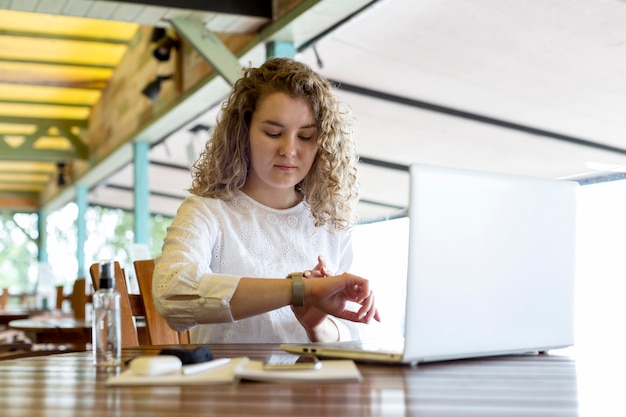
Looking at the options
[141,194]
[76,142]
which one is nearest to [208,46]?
[141,194]

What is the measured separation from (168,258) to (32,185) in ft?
46.6

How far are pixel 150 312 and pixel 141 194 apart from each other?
5.74 m

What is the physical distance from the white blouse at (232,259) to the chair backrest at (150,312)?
0.20 m

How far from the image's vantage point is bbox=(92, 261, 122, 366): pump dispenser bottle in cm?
147

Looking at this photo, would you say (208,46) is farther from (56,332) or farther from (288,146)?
(288,146)

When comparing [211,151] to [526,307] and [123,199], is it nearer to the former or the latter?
[526,307]

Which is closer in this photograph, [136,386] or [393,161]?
[136,386]

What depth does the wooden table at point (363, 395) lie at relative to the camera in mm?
997

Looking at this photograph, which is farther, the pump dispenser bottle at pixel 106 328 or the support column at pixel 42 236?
the support column at pixel 42 236

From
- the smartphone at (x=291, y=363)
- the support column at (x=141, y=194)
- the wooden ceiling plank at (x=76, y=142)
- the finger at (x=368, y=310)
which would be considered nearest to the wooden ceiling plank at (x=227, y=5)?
the finger at (x=368, y=310)

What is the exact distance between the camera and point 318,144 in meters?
2.15

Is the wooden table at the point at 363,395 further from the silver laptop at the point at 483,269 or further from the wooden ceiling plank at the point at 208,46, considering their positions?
the wooden ceiling plank at the point at 208,46

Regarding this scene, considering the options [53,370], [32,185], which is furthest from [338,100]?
[32,185]

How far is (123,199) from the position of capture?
14188mm
